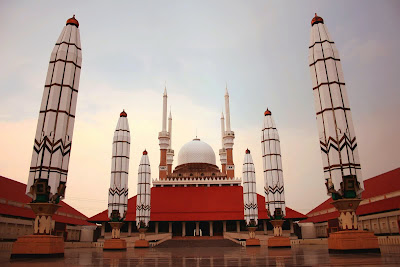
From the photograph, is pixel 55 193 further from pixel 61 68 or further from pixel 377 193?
pixel 377 193

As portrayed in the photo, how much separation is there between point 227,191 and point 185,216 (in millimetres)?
9535

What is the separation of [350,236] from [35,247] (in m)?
13.2

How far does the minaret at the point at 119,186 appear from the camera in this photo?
80.1ft

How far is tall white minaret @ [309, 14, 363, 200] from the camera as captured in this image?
1419 centimetres

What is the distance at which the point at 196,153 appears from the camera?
61938mm

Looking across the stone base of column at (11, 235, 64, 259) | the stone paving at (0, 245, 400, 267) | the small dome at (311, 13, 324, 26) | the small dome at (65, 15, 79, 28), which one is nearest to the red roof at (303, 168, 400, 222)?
the stone paving at (0, 245, 400, 267)

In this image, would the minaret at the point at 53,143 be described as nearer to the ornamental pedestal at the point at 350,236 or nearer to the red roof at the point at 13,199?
the ornamental pedestal at the point at 350,236

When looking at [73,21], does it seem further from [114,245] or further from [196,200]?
[196,200]

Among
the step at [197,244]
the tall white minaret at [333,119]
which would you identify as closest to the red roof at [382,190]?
the step at [197,244]

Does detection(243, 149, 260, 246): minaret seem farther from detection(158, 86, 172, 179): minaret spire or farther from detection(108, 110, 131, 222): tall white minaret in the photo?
detection(158, 86, 172, 179): minaret spire

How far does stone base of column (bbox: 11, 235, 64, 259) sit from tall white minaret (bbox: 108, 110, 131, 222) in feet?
36.2

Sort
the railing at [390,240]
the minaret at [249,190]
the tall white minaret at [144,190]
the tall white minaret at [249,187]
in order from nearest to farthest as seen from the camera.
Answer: the railing at [390,240]
the minaret at [249,190]
the tall white minaret at [144,190]
the tall white minaret at [249,187]

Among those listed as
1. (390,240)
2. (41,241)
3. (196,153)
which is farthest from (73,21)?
(196,153)

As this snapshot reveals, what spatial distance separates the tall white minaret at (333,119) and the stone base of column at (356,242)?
1641 millimetres
